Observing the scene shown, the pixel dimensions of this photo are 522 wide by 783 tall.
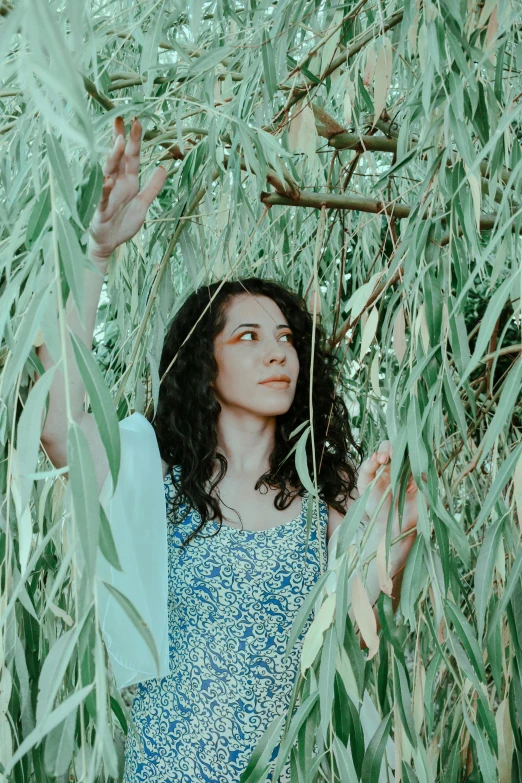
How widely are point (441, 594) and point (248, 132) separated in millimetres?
475

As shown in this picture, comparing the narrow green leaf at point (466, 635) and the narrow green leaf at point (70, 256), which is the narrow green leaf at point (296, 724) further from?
the narrow green leaf at point (70, 256)

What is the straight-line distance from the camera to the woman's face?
1289 millimetres

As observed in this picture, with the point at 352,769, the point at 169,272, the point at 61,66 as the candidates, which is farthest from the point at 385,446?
the point at 61,66

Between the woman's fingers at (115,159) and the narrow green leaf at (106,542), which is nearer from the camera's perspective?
the narrow green leaf at (106,542)

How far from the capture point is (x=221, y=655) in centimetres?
121

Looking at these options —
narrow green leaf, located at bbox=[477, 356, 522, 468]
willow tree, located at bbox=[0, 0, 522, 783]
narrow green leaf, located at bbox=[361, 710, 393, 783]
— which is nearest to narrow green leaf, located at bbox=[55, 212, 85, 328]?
willow tree, located at bbox=[0, 0, 522, 783]

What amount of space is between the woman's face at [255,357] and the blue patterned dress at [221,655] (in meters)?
0.18

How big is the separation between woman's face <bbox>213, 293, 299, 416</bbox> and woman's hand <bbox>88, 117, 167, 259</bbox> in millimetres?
432

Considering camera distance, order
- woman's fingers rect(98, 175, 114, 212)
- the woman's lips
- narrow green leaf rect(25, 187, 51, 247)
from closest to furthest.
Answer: narrow green leaf rect(25, 187, 51, 247)
woman's fingers rect(98, 175, 114, 212)
the woman's lips

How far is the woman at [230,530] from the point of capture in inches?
47.0

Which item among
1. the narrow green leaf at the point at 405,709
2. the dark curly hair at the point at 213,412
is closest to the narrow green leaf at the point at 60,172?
the narrow green leaf at the point at 405,709

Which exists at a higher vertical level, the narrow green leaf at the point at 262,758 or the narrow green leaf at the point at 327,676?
the narrow green leaf at the point at 327,676

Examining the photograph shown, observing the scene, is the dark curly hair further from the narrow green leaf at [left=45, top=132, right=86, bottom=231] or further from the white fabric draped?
the narrow green leaf at [left=45, top=132, right=86, bottom=231]

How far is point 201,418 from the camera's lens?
1.38 meters
